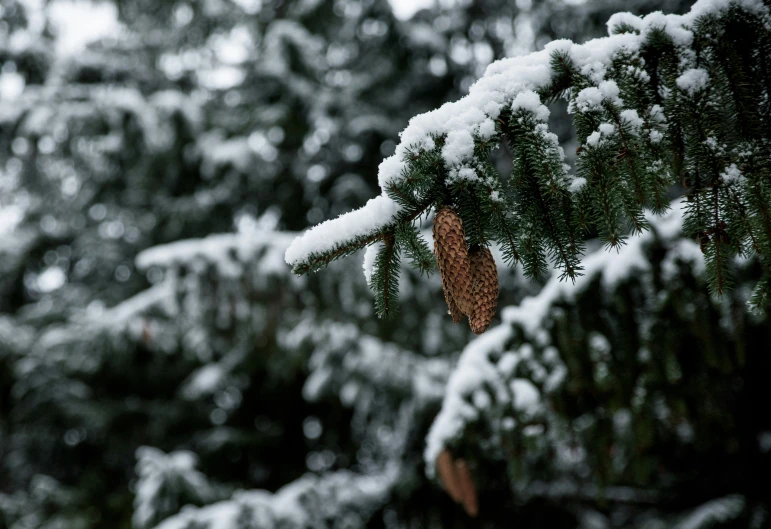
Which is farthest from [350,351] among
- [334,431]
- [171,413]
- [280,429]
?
[171,413]

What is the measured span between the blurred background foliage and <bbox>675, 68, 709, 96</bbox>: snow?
2511mm

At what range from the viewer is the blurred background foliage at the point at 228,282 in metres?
4.05

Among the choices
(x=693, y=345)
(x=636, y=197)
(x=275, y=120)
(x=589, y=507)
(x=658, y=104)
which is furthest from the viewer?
(x=275, y=120)

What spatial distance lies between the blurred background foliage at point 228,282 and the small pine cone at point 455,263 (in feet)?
8.29

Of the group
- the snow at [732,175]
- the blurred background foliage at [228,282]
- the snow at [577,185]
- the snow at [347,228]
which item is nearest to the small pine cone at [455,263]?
the snow at [347,228]

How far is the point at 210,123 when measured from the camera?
19.9 ft

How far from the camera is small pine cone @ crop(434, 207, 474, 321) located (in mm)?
1035

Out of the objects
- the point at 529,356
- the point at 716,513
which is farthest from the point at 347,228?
the point at 716,513

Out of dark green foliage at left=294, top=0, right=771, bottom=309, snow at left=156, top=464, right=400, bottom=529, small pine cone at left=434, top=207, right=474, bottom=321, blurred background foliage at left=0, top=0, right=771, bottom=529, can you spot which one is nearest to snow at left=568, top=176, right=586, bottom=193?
dark green foliage at left=294, top=0, right=771, bottom=309

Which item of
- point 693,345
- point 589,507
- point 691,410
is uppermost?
point 693,345

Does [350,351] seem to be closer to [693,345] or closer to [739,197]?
[693,345]

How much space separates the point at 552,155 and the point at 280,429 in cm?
550

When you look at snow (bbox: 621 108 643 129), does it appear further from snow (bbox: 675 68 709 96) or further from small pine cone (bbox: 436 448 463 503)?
small pine cone (bbox: 436 448 463 503)

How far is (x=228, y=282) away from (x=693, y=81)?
3271 mm
